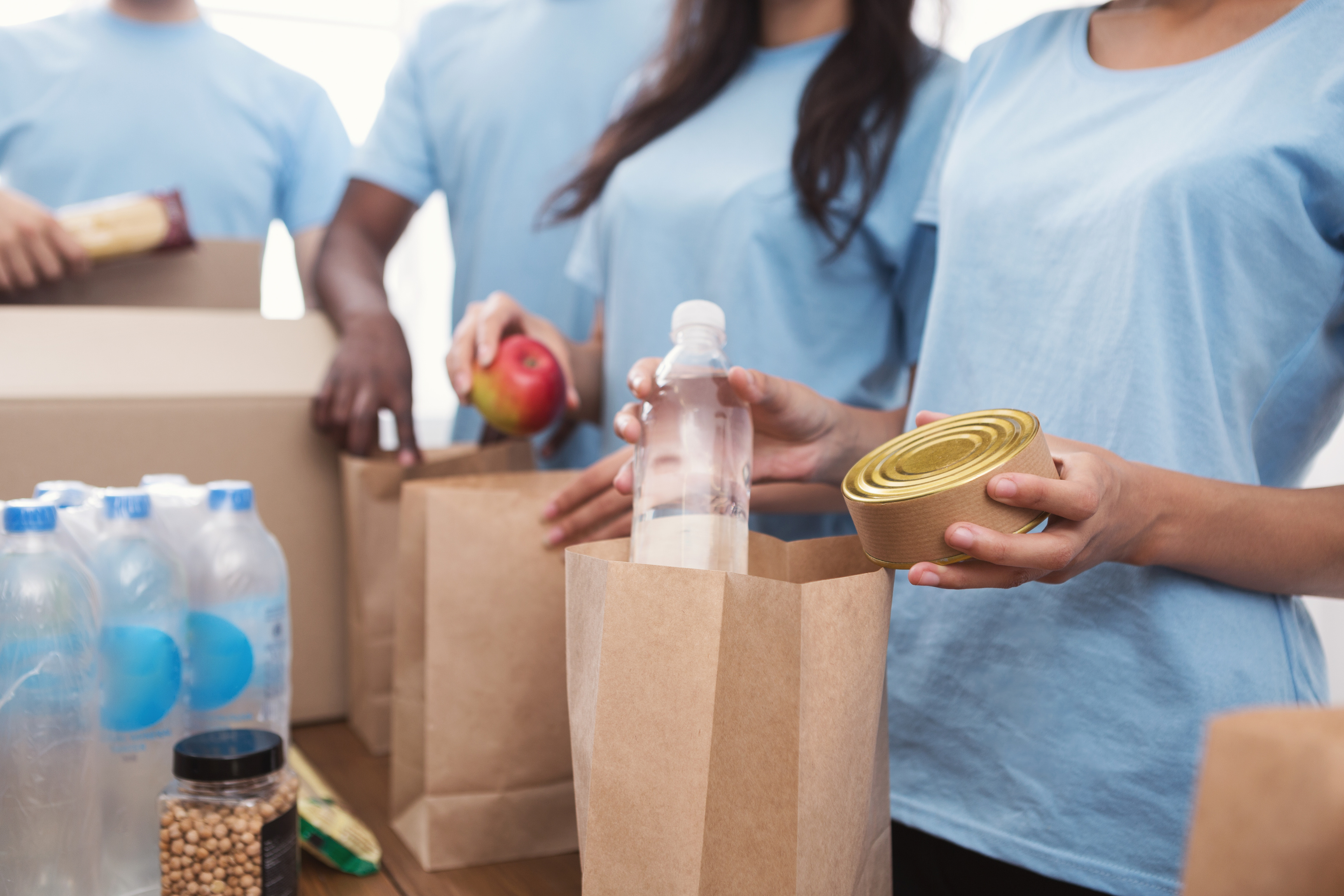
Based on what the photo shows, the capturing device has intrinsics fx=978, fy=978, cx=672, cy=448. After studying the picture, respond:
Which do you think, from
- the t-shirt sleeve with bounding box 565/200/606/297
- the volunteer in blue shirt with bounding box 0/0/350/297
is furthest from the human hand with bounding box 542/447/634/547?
the volunteer in blue shirt with bounding box 0/0/350/297

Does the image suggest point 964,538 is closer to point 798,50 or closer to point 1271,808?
point 1271,808

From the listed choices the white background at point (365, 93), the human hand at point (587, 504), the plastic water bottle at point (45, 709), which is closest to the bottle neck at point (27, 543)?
the plastic water bottle at point (45, 709)

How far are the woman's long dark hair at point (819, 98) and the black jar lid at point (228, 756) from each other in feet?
2.28

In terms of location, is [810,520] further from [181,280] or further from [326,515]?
[181,280]

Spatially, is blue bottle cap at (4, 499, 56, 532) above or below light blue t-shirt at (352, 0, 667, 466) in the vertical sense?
below

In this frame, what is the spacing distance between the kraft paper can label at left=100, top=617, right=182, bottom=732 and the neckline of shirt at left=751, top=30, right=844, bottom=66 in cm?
89

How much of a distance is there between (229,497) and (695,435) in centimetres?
38

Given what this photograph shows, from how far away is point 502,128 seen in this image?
60.4 inches

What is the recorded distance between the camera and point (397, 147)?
1.56 meters

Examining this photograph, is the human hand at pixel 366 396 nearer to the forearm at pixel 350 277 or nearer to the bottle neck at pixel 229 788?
the forearm at pixel 350 277

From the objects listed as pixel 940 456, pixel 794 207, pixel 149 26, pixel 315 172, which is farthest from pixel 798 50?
pixel 149 26

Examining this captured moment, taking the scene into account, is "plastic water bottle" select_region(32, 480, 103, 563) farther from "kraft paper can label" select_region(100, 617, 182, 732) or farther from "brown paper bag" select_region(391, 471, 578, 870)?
"brown paper bag" select_region(391, 471, 578, 870)

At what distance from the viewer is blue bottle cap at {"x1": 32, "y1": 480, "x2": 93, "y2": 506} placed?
2.44 feet

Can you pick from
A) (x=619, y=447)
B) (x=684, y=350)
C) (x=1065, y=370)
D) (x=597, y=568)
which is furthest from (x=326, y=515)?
(x=1065, y=370)
